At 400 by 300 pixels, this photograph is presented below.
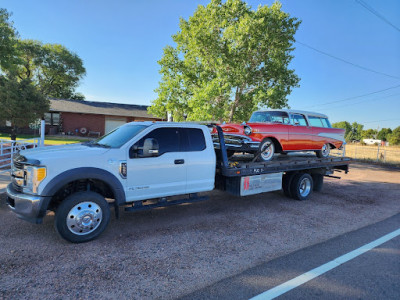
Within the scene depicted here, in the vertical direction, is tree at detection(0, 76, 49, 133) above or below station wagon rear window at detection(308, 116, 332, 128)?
above

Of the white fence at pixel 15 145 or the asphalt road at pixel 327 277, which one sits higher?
the white fence at pixel 15 145

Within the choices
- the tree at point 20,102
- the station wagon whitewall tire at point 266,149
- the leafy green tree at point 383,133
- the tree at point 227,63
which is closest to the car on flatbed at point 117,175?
the station wagon whitewall tire at point 266,149

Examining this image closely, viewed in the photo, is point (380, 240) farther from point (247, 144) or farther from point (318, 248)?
point (247, 144)

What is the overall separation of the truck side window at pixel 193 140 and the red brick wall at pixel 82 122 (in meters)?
25.7

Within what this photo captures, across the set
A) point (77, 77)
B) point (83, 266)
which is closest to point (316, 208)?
point (83, 266)

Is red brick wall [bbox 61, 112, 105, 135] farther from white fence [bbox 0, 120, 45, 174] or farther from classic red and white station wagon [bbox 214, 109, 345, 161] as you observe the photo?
classic red and white station wagon [bbox 214, 109, 345, 161]

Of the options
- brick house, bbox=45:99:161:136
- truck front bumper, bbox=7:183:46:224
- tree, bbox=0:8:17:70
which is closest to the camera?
truck front bumper, bbox=7:183:46:224

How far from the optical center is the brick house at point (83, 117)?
28.0 metres

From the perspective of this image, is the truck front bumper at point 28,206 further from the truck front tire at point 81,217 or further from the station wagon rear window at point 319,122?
the station wagon rear window at point 319,122

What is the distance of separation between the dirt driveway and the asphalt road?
0.68ft

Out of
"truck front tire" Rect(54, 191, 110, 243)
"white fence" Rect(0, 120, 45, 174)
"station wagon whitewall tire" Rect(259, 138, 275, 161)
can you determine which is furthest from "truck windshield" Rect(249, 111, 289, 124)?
"white fence" Rect(0, 120, 45, 174)

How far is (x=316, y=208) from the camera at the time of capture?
675 centimetres

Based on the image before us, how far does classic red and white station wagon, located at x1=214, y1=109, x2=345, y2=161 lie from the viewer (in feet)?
21.5

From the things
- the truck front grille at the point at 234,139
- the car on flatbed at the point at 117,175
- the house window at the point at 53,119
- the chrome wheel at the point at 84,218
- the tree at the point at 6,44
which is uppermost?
the tree at the point at 6,44
